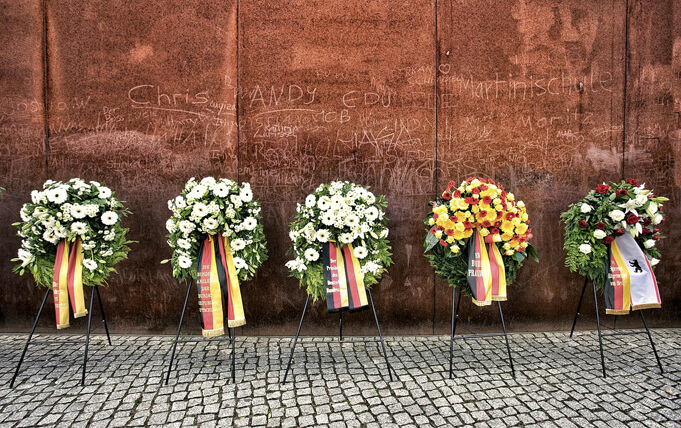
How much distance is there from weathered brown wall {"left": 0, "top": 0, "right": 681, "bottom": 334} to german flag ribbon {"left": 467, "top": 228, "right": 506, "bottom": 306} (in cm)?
123

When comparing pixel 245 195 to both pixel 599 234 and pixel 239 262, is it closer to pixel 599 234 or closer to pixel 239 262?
pixel 239 262

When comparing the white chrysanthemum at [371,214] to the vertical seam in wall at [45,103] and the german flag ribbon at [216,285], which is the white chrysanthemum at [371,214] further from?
the vertical seam in wall at [45,103]

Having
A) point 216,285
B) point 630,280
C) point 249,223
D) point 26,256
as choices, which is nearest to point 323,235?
point 249,223

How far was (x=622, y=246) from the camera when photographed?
4.00 metres

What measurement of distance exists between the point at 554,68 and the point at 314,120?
322 centimetres

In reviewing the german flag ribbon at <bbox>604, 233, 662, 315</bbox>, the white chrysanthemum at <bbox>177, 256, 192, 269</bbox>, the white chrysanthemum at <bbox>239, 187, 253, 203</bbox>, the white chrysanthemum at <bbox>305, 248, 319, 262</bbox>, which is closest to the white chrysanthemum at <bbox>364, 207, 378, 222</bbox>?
the white chrysanthemum at <bbox>305, 248, 319, 262</bbox>

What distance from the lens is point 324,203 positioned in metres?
3.76

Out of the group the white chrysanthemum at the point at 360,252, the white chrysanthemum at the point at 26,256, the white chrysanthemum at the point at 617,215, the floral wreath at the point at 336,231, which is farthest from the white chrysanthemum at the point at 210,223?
the white chrysanthemum at the point at 617,215

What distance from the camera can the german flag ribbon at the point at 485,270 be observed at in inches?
150

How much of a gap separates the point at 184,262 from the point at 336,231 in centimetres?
150

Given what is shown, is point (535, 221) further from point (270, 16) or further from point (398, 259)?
point (270, 16)

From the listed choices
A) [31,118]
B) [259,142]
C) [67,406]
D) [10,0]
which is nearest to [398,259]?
[259,142]

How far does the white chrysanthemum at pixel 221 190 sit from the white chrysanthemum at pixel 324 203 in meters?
0.89

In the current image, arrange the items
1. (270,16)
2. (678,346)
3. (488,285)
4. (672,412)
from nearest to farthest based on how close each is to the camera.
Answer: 1. (672,412)
2. (488,285)
3. (678,346)
4. (270,16)
